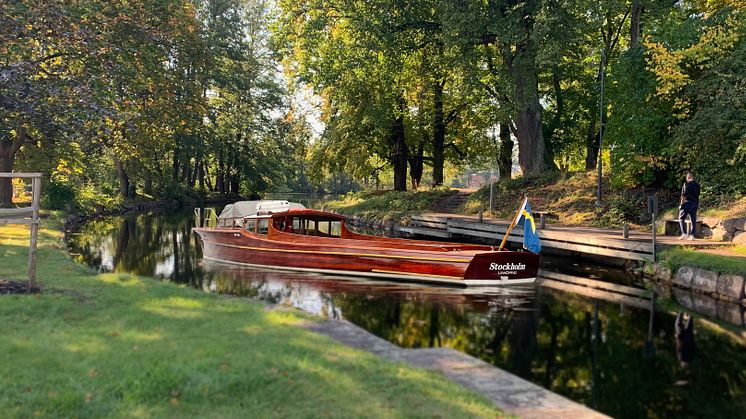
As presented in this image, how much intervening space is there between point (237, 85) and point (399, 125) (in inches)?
997

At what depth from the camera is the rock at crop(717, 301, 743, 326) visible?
12242 millimetres

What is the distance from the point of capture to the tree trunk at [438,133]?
4197 centimetres

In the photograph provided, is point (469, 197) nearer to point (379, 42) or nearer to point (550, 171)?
point (550, 171)

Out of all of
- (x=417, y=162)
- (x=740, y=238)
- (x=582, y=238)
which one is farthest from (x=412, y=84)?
(x=740, y=238)

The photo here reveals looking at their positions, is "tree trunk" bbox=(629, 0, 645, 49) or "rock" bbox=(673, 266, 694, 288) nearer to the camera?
"rock" bbox=(673, 266, 694, 288)

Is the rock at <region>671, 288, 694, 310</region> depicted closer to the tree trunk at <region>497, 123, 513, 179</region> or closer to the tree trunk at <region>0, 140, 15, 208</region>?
the tree trunk at <region>497, 123, 513, 179</region>

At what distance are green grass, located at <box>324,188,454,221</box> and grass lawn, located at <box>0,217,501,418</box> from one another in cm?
2829

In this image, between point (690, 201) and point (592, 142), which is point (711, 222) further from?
point (592, 142)

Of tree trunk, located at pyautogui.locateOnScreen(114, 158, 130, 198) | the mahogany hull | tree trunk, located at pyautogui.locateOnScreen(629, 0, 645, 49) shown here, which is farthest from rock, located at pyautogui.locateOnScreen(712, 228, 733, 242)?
tree trunk, located at pyautogui.locateOnScreen(114, 158, 130, 198)

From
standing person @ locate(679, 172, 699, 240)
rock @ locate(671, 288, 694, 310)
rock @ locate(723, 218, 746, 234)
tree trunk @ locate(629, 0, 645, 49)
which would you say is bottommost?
rock @ locate(671, 288, 694, 310)

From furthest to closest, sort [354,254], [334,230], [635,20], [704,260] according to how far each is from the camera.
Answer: [635,20]
[334,230]
[354,254]
[704,260]

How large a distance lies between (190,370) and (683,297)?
12917 mm

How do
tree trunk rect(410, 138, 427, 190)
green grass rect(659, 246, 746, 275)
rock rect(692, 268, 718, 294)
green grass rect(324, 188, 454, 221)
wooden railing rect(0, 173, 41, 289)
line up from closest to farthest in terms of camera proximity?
wooden railing rect(0, 173, 41, 289)
green grass rect(659, 246, 746, 275)
rock rect(692, 268, 718, 294)
green grass rect(324, 188, 454, 221)
tree trunk rect(410, 138, 427, 190)

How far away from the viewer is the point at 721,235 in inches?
727
